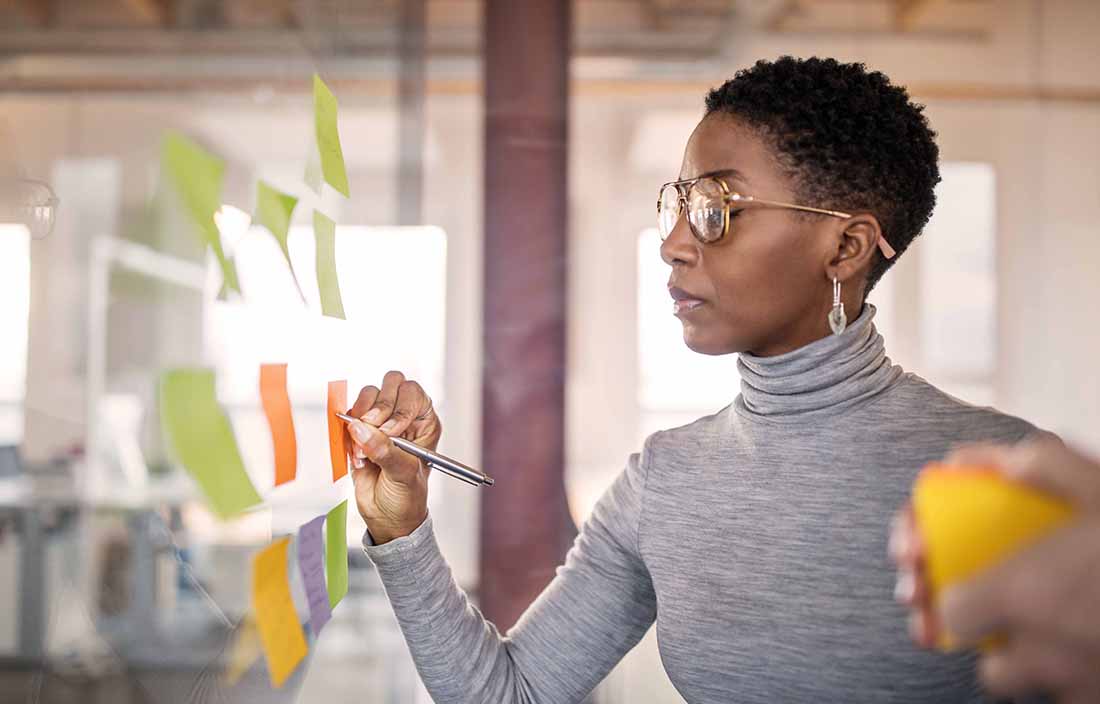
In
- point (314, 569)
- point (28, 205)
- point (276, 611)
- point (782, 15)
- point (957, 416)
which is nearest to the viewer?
point (28, 205)

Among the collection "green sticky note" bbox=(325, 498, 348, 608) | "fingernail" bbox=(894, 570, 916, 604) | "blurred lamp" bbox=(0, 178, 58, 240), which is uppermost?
"blurred lamp" bbox=(0, 178, 58, 240)

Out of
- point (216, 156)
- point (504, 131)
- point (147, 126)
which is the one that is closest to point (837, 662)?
point (216, 156)

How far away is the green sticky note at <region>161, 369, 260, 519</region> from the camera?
0.60 meters

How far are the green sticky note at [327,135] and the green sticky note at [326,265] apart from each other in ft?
0.14

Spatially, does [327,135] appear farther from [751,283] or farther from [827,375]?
[827,375]

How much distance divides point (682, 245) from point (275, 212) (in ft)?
1.41

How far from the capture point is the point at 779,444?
0.96 meters

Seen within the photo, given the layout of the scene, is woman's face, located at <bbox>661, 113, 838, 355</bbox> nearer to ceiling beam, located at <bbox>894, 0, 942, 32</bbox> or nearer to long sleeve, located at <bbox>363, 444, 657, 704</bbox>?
long sleeve, located at <bbox>363, 444, 657, 704</bbox>

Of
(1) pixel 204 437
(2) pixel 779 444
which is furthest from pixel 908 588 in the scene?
(2) pixel 779 444

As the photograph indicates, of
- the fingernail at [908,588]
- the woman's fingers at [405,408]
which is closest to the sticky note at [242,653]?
the woman's fingers at [405,408]

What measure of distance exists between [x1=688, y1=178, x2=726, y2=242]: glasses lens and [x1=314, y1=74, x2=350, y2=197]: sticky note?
37 cm

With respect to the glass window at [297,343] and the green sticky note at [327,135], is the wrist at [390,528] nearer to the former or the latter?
the glass window at [297,343]

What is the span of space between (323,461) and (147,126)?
0.40 metres

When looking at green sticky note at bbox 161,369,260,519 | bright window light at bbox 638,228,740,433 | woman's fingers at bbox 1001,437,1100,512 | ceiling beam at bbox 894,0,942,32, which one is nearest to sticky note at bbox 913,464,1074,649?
woman's fingers at bbox 1001,437,1100,512
